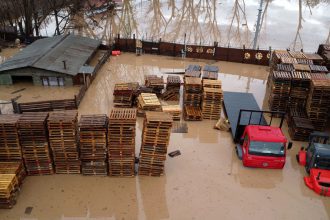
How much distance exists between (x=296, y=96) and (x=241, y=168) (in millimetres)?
8266

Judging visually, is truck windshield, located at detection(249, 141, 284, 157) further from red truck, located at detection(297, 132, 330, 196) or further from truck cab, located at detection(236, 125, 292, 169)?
red truck, located at detection(297, 132, 330, 196)

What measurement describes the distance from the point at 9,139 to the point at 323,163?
15.8m

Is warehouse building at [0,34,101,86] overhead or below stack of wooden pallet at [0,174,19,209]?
overhead

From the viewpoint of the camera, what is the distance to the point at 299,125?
20.6 m

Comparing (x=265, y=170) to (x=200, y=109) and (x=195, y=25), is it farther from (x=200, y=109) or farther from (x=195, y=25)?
(x=195, y=25)

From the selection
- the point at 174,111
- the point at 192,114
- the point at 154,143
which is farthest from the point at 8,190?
the point at 192,114

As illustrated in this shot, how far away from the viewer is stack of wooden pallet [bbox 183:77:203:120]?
74.4ft

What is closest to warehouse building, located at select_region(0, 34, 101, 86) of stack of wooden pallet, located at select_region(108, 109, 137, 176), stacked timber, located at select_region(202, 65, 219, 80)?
stacked timber, located at select_region(202, 65, 219, 80)

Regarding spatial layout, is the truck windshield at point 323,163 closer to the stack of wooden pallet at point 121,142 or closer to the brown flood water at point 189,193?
the brown flood water at point 189,193

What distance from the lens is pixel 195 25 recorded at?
54.3 metres

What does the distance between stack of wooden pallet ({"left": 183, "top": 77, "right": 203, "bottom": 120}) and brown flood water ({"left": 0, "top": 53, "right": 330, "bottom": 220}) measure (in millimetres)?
2844

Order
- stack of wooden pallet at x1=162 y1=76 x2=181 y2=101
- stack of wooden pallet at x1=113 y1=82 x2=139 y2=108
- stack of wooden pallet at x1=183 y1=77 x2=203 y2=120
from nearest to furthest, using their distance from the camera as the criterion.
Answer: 1. stack of wooden pallet at x1=183 y1=77 x2=203 y2=120
2. stack of wooden pallet at x1=113 y1=82 x2=139 y2=108
3. stack of wooden pallet at x1=162 y1=76 x2=181 y2=101

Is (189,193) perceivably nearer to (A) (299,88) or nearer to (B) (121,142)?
(B) (121,142)

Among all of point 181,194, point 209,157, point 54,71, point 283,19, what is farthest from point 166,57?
point 283,19
